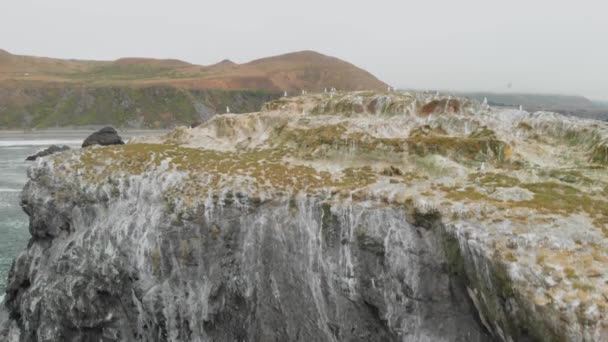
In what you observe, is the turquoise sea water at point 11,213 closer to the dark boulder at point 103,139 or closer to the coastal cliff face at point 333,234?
the dark boulder at point 103,139

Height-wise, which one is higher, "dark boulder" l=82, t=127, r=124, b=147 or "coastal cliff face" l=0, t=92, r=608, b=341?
"coastal cliff face" l=0, t=92, r=608, b=341

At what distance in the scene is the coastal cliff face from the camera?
16656mm

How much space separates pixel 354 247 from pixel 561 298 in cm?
957

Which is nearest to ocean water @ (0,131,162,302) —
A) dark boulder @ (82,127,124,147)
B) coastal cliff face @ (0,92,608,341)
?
dark boulder @ (82,127,124,147)

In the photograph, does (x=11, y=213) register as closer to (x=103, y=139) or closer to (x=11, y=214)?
(x=11, y=214)

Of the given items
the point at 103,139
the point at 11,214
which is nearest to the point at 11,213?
the point at 11,214

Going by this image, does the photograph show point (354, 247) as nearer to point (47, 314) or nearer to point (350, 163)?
point (350, 163)

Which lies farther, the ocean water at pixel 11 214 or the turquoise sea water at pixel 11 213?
the turquoise sea water at pixel 11 213

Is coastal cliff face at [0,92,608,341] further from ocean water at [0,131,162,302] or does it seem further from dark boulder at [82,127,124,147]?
dark boulder at [82,127,124,147]

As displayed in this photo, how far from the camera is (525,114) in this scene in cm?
2970

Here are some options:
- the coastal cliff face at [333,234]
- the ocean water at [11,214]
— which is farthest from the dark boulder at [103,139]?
the coastal cliff face at [333,234]

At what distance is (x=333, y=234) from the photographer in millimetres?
22047

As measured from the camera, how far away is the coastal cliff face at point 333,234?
16.7 meters

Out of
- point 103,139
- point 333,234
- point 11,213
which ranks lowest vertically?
point 11,213
